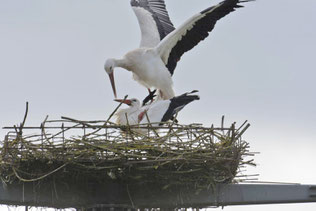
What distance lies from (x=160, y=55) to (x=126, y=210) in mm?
3781

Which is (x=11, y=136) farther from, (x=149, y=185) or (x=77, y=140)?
(x=149, y=185)

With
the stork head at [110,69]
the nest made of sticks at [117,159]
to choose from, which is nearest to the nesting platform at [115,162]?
the nest made of sticks at [117,159]

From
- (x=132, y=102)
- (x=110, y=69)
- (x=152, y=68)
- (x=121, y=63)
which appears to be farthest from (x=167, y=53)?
(x=132, y=102)

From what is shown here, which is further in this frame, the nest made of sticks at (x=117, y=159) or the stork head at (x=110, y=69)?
the stork head at (x=110, y=69)

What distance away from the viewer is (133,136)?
748 centimetres

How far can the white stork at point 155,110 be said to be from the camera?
912 centimetres

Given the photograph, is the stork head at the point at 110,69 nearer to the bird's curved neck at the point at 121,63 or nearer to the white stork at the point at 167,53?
the white stork at the point at 167,53

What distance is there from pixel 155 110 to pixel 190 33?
1.91m

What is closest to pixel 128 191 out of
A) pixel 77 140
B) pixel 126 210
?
pixel 126 210

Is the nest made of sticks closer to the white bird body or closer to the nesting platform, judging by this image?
the nesting platform

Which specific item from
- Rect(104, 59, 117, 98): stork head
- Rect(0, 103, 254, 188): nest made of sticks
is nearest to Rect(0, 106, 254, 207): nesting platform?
Rect(0, 103, 254, 188): nest made of sticks

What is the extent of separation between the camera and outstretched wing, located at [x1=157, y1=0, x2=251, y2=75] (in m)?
10.6

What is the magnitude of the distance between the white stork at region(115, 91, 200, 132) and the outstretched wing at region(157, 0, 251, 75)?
117 centimetres

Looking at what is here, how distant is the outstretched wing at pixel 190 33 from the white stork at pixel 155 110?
1.17 meters
